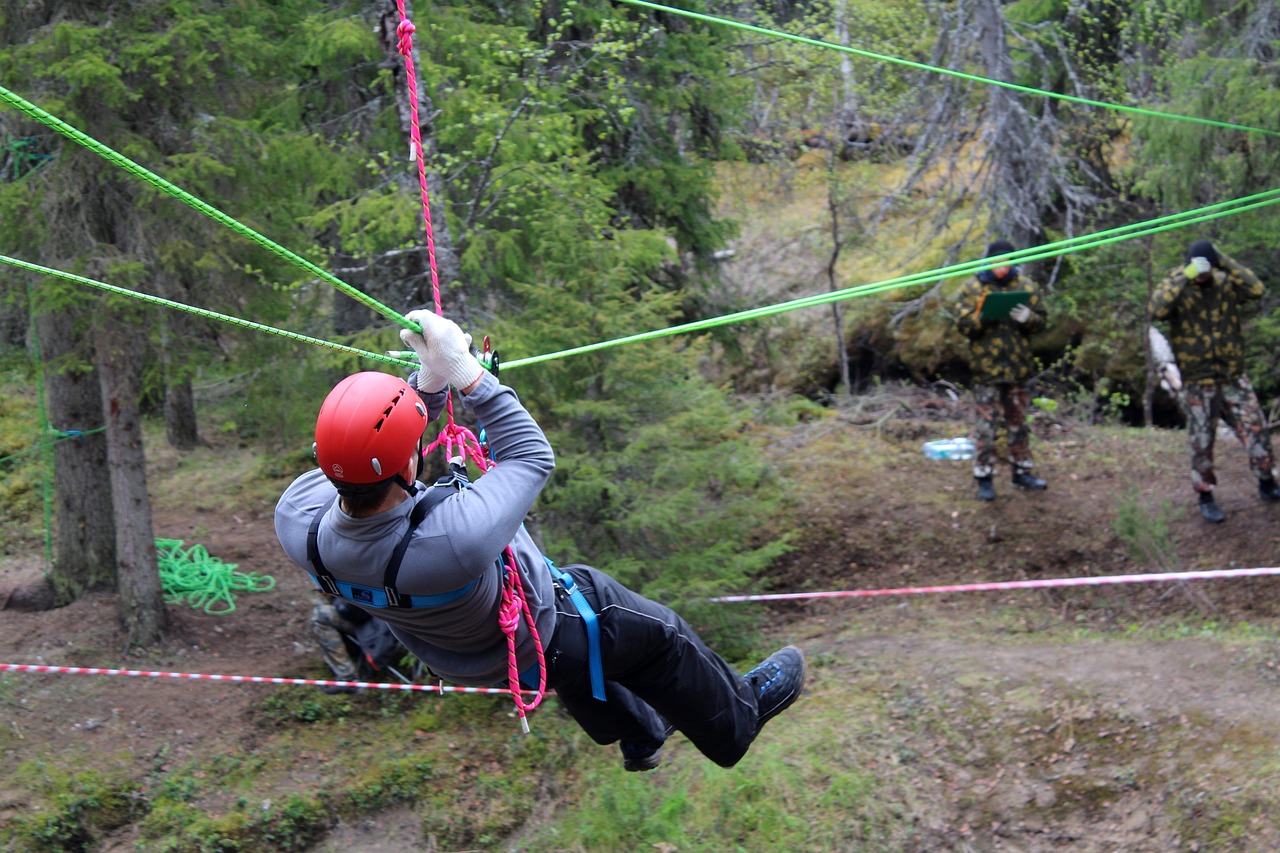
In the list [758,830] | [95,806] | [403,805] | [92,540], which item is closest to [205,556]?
[92,540]

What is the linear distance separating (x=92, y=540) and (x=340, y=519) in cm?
665

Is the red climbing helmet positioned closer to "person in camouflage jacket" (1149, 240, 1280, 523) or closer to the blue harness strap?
the blue harness strap

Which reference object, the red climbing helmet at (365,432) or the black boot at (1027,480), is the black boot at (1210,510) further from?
the red climbing helmet at (365,432)

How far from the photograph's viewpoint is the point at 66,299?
6.76 meters

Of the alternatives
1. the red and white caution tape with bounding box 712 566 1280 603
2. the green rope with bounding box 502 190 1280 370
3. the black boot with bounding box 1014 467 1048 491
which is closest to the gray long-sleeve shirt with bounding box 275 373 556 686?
the green rope with bounding box 502 190 1280 370

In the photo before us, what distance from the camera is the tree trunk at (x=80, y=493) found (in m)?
8.61

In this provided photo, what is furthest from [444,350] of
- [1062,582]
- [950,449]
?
[950,449]

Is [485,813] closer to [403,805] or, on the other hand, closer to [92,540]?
[403,805]

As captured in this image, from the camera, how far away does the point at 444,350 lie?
3301 millimetres

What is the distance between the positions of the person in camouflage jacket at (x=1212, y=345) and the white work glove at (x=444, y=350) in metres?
6.66

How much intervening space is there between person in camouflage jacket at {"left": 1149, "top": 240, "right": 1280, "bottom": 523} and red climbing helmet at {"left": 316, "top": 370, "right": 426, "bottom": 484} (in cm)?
699

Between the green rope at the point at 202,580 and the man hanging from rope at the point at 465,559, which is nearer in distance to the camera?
the man hanging from rope at the point at 465,559

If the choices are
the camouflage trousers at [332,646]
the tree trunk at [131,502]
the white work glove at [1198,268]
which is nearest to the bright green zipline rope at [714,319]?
the tree trunk at [131,502]

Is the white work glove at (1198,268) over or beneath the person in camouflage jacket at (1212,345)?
over
